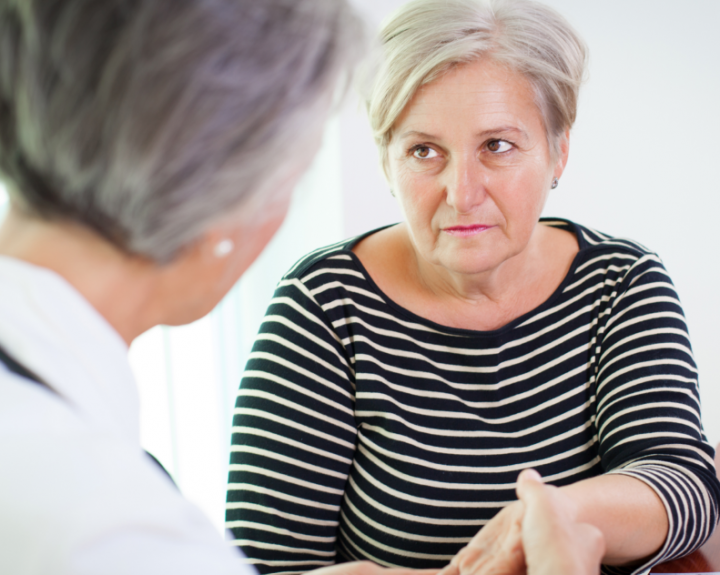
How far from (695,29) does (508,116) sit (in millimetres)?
1544

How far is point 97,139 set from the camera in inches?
21.4

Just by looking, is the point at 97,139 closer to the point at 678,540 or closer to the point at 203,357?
the point at 678,540

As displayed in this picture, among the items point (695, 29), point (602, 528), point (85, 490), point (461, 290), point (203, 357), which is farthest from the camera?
point (203, 357)

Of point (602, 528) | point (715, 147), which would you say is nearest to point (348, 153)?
point (715, 147)

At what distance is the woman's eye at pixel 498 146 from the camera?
1159mm

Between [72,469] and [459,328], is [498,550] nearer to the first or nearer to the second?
[459,328]

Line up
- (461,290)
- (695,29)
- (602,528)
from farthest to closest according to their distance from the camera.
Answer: (695,29) < (461,290) < (602,528)

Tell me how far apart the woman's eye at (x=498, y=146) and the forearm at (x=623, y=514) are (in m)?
0.57

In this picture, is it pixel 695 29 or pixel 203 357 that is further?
pixel 203 357

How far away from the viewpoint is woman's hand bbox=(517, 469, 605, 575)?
80 centimetres

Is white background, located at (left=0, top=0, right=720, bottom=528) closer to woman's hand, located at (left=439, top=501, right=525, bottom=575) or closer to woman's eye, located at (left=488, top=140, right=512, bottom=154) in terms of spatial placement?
woman's eye, located at (left=488, top=140, right=512, bottom=154)

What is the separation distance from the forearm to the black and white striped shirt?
0.09 ft

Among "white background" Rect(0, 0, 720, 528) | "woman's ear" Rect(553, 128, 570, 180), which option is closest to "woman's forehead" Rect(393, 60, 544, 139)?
"woman's ear" Rect(553, 128, 570, 180)

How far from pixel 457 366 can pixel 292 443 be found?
1.11ft
